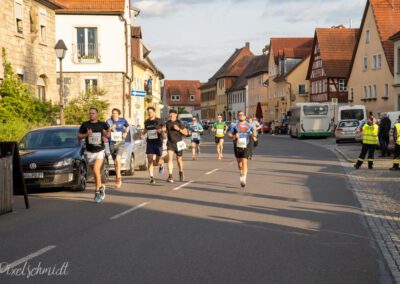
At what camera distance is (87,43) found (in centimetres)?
4112

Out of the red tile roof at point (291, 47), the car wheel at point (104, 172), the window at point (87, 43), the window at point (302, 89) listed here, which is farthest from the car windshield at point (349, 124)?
the red tile roof at point (291, 47)

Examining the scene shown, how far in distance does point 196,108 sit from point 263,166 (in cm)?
14331

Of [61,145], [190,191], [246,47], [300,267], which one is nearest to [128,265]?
[300,267]

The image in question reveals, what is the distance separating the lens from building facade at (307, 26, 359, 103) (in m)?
71.6

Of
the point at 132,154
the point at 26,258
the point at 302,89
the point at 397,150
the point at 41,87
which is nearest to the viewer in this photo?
the point at 26,258

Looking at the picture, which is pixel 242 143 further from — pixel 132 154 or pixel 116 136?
pixel 132 154

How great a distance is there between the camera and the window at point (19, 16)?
26.3 metres

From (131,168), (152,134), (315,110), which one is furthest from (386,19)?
(152,134)

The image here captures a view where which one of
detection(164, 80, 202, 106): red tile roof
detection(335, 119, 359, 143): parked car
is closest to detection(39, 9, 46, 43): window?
detection(335, 119, 359, 143): parked car

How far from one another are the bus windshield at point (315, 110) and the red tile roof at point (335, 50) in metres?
17.1

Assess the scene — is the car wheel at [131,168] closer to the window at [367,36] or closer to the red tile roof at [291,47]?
the window at [367,36]

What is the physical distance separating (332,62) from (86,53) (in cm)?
3816

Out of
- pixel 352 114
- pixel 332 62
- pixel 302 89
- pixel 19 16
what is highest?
pixel 332 62

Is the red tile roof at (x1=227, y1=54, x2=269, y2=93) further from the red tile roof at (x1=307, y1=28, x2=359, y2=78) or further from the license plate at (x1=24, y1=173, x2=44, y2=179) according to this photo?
the license plate at (x1=24, y1=173, x2=44, y2=179)
